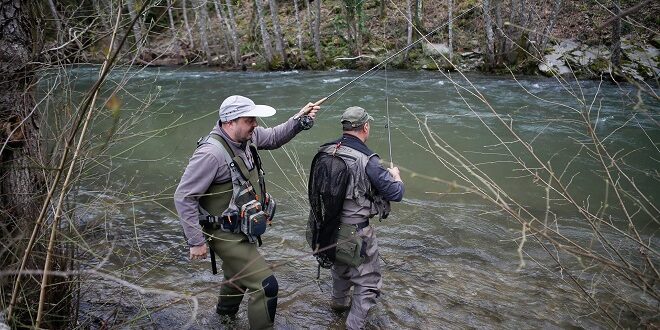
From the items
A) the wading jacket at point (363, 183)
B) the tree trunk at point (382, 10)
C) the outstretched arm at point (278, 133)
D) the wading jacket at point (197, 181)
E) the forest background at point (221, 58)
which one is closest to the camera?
the forest background at point (221, 58)

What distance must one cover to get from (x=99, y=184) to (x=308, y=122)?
4.78 meters

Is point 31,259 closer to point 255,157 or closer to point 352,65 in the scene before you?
point 255,157

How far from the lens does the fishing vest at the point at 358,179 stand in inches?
137

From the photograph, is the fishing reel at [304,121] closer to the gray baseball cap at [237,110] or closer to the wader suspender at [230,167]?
the gray baseball cap at [237,110]

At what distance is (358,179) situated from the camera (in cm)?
351

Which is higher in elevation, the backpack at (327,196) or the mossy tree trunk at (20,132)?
the mossy tree trunk at (20,132)

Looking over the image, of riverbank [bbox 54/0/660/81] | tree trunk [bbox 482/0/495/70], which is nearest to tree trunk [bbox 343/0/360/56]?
riverbank [bbox 54/0/660/81]

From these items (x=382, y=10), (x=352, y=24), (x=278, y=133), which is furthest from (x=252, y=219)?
(x=382, y=10)

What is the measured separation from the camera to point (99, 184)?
731 centimetres

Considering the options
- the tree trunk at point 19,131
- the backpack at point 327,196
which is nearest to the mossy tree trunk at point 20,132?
the tree trunk at point 19,131

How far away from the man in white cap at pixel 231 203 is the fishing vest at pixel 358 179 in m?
0.63

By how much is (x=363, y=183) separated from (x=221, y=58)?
68.6 feet

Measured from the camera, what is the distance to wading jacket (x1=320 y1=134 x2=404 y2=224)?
3479 mm

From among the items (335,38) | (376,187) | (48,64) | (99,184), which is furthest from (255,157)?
(335,38)
